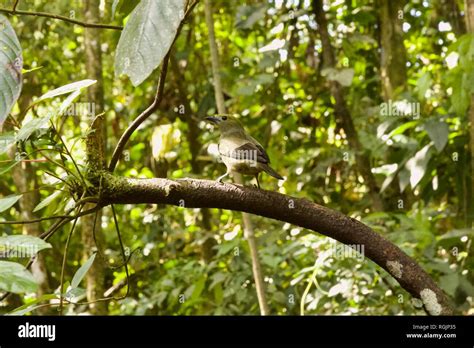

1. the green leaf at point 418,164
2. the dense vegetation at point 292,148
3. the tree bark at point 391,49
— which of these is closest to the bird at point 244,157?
the dense vegetation at point 292,148

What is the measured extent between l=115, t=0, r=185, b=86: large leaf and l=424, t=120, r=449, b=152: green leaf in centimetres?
230

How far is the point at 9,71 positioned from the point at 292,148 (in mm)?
3636

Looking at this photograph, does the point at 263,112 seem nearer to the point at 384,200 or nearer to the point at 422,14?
the point at 384,200

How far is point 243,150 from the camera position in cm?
231

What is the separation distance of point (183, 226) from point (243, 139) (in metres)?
2.61

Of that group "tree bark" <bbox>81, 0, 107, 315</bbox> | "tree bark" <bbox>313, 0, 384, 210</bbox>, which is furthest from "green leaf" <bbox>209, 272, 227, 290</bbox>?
"tree bark" <bbox>313, 0, 384, 210</bbox>

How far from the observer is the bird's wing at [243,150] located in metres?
2.29

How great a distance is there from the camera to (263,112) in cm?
443

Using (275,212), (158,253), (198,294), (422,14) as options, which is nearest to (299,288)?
(198,294)

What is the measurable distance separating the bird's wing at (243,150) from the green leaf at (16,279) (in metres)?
1.44
